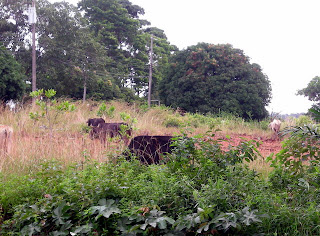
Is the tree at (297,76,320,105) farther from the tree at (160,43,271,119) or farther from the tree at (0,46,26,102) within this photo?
the tree at (0,46,26,102)

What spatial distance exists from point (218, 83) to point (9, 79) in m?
12.4

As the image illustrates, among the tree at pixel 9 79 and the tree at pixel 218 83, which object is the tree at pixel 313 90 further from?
the tree at pixel 9 79

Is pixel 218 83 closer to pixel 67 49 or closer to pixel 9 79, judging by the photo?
pixel 67 49

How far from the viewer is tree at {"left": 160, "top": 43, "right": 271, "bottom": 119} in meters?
19.8

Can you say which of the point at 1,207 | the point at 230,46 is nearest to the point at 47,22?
the point at 230,46

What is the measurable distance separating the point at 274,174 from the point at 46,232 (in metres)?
2.54

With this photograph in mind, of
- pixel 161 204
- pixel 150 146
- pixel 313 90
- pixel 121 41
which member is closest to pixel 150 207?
pixel 161 204

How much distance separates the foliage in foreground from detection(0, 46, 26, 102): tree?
13598 millimetres

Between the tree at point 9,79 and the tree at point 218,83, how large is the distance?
32.0ft

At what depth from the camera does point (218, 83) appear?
20.4 metres

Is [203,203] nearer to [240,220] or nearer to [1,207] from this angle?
[240,220]

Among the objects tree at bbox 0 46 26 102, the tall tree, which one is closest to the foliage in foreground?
tree at bbox 0 46 26 102

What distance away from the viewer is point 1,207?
2.71 meters

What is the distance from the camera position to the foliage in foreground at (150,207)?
2.24 meters
